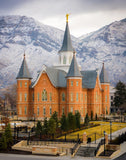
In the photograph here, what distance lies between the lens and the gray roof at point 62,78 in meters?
57.1

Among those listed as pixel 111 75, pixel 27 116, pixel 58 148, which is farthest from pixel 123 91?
pixel 111 75

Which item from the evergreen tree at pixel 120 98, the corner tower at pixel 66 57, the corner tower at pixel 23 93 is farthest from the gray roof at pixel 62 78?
the evergreen tree at pixel 120 98

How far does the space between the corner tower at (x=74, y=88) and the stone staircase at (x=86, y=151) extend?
74.5ft

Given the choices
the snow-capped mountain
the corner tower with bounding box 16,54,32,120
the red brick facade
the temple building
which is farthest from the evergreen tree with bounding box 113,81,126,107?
the snow-capped mountain

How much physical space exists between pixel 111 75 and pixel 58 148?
156 meters

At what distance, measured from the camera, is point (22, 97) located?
192ft

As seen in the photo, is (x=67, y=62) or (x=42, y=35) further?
(x=42, y=35)

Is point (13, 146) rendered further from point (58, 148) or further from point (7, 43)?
point (7, 43)

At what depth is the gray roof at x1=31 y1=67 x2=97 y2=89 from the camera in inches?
2248

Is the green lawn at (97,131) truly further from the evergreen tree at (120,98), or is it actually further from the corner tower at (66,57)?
the evergreen tree at (120,98)

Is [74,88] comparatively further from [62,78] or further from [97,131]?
[97,131]

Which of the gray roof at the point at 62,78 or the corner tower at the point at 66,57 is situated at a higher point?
the corner tower at the point at 66,57

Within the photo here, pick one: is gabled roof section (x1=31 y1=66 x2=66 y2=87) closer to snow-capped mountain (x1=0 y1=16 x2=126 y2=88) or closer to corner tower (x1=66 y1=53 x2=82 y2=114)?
corner tower (x1=66 y1=53 x2=82 y2=114)

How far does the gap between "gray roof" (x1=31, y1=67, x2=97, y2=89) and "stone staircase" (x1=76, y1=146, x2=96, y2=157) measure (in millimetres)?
25993
